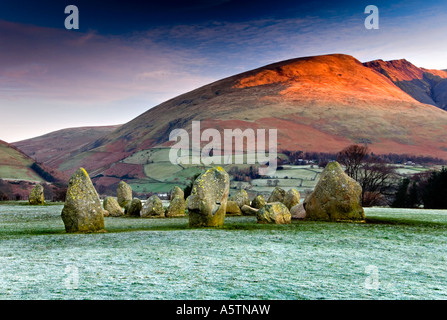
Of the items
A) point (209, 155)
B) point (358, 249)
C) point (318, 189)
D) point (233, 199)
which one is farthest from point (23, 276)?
point (209, 155)

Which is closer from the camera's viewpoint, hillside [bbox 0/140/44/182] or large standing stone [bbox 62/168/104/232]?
large standing stone [bbox 62/168/104/232]

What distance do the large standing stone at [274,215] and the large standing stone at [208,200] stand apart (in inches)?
125

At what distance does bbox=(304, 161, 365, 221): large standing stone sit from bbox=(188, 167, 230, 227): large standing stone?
6.90 meters

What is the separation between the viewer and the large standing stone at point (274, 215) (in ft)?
80.8

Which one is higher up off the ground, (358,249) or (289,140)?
(289,140)

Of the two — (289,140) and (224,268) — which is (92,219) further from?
(289,140)

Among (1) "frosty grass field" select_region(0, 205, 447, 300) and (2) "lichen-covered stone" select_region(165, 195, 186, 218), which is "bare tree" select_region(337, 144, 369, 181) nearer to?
(2) "lichen-covered stone" select_region(165, 195, 186, 218)

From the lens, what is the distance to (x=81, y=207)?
20109mm

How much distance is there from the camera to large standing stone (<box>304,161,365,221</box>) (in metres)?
25.7

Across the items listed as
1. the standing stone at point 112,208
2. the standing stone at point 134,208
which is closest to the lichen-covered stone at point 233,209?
the standing stone at point 134,208

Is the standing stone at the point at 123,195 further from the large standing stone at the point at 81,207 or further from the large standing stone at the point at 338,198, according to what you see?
the large standing stone at the point at 338,198

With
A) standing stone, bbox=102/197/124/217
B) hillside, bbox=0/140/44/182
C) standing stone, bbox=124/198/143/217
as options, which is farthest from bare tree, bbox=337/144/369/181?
hillside, bbox=0/140/44/182
